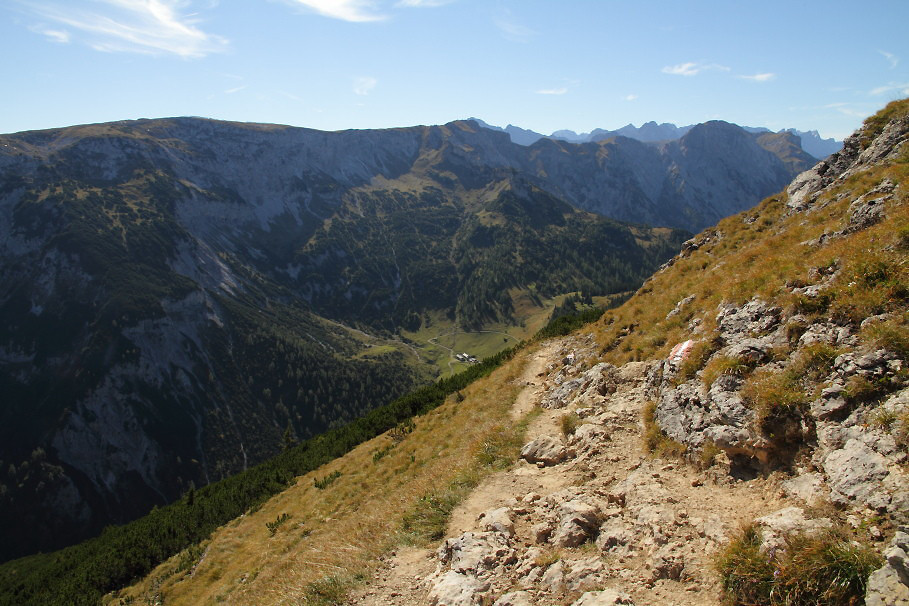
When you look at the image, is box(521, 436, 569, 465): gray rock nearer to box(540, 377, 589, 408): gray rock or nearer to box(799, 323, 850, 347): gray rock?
box(540, 377, 589, 408): gray rock

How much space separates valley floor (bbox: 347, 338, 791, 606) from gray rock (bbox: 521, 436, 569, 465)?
0.27ft

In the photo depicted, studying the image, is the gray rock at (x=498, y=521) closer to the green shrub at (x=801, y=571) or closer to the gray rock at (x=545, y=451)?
the gray rock at (x=545, y=451)

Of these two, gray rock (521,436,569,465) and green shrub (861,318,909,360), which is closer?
green shrub (861,318,909,360)

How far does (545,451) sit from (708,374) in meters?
6.69

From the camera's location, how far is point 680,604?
8875 millimetres

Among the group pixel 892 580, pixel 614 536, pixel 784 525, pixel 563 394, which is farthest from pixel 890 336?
pixel 563 394

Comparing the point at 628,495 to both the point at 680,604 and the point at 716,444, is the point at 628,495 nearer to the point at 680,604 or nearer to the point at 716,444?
the point at 716,444

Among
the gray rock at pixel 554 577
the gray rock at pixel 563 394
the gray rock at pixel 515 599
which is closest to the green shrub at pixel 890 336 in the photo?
the gray rock at pixel 554 577

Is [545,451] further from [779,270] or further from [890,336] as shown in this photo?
[779,270]

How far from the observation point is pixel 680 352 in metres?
17.3

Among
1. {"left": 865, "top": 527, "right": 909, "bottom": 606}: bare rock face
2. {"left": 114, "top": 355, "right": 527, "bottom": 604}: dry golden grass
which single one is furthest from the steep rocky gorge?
{"left": 114, "top": 355, "right": 527, "bottom": 604}: dry golden grass

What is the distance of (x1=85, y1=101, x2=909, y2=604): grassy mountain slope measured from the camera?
1134 centimetres

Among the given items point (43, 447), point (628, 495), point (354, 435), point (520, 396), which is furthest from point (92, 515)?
point (628, 495)

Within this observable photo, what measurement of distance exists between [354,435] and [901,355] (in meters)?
38.8
